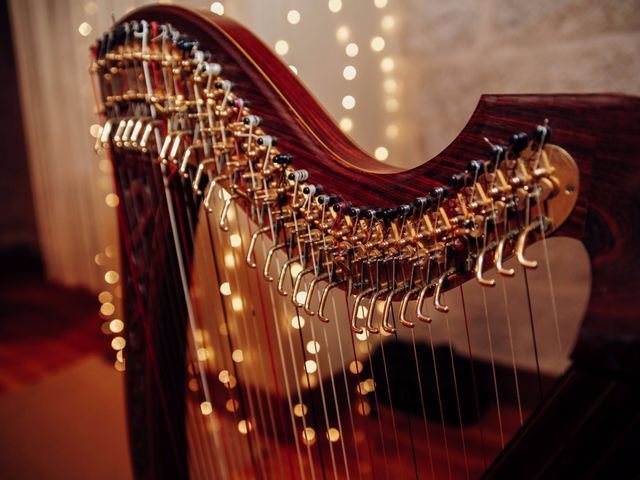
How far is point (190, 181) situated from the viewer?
928 millimetres

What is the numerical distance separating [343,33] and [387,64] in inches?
7.8

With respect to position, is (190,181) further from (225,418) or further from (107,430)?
(107,430)

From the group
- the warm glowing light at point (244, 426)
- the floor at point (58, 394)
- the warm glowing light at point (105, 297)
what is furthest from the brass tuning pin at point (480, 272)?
the warm glowing light at point (105, 297)

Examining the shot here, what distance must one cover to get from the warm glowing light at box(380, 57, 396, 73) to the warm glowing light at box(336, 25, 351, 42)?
167 millimetres

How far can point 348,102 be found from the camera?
197 cm

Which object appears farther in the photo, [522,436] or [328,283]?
[328,283]

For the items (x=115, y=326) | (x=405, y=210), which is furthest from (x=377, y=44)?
(x=115, y=326)

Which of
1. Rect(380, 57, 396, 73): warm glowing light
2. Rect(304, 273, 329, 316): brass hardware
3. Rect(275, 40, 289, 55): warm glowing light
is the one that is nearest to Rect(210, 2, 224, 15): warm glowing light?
Rect(275, 40, 289, 55): warm glowing light

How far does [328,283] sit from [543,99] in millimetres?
323

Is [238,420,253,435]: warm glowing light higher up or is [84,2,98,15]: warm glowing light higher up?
[84,2,98,15]: warm glowing light

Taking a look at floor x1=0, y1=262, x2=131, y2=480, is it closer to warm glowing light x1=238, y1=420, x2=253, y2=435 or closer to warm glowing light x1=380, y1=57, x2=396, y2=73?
warm glowing light x1=238, y1=420, x2=253, y2=435

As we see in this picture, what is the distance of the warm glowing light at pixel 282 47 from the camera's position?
179cm

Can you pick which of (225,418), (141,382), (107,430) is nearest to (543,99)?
(141,382)

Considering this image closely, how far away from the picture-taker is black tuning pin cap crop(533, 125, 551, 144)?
0.48 meters
